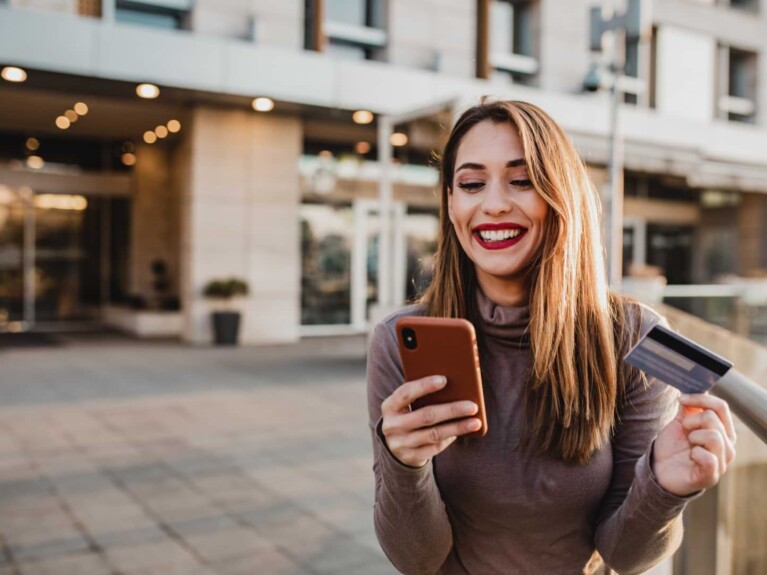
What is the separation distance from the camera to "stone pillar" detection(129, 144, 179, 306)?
58.2 feet

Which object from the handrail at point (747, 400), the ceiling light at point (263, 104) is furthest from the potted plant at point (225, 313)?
the handrail at point (747, 400)

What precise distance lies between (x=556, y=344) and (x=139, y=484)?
438cm

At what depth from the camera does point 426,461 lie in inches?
58.6

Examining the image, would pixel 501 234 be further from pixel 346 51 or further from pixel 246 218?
pixel 346 51

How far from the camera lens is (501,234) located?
1.72m

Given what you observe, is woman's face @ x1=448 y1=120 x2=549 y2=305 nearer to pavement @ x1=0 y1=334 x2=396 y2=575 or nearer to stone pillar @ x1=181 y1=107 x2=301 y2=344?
pavement @ x1=0 y1=334 x2=396 y2=575

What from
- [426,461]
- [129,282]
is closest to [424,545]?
[426,461]

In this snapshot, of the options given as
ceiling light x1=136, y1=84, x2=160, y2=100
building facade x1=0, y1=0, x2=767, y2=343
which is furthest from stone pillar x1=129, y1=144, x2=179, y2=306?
ceiling light x1=136, y1=84, x2=160, y2=100

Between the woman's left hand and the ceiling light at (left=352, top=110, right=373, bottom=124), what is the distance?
44.0ft

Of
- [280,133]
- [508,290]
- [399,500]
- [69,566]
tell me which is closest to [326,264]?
[280,133]

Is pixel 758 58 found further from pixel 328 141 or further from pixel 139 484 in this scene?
pixel 139 484

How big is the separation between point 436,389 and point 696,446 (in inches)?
19.4

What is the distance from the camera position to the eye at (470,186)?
1.75 m

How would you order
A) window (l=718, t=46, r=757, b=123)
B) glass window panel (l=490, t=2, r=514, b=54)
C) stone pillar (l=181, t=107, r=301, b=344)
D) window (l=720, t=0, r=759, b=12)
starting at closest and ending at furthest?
1. stone pillar (l=181, t=107, r=301, b=344)
2. glass window panel (l=490, t=2, r=514, b=54)
3. window (l=718, t=46, r=757, b=123)
4. window (l=720, t=0, r=759, b=12)
